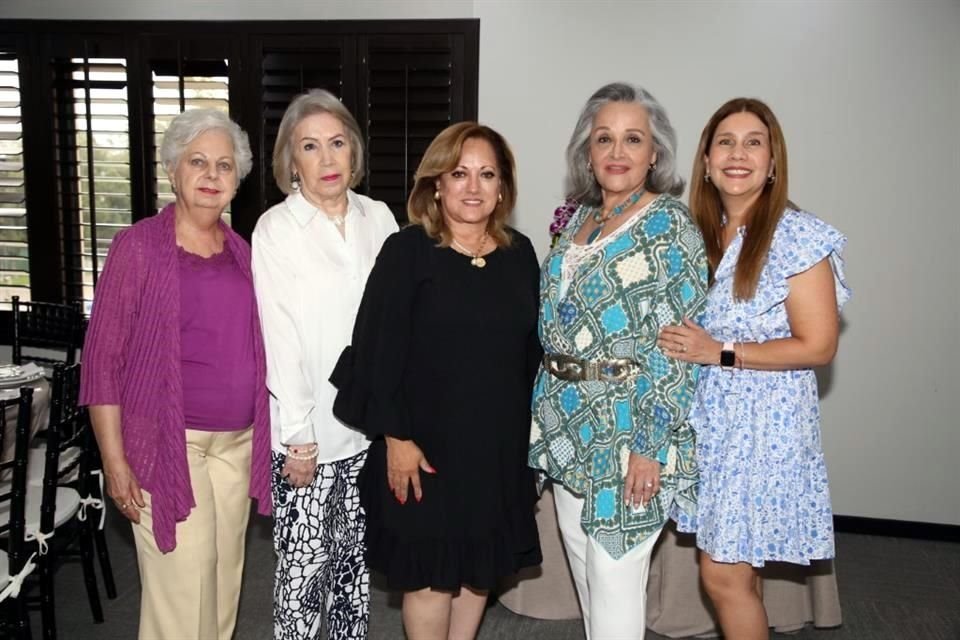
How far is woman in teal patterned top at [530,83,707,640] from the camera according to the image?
196 centimetres

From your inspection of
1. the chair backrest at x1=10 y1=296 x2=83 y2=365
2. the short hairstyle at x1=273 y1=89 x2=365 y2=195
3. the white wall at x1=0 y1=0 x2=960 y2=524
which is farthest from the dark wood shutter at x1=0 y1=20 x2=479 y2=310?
the short hairstyle at x1=273 y1=89 x2=365 y2=195

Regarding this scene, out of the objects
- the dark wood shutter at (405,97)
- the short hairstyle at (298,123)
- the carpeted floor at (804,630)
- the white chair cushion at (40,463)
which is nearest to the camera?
the short hairstyle at (298,123)

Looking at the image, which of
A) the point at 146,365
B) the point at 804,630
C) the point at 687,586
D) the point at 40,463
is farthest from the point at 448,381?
the point at 40,463

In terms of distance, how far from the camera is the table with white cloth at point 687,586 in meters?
2.86

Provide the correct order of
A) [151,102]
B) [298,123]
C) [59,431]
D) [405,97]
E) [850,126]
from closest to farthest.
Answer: [298,123] → [59,431] → [850,126] → [405,97] → [151,102]

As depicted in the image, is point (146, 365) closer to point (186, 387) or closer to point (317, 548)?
point (186, 387)

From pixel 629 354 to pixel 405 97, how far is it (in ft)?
8.35

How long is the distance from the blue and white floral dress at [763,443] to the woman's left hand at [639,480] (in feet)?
0.74

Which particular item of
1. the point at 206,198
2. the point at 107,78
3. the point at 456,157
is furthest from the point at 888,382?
the point at 107,78

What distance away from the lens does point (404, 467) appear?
6.65ft

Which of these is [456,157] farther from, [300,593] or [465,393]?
[300,593]

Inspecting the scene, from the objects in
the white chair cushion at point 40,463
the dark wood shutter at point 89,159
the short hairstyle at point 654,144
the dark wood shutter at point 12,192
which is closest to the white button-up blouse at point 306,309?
the short hairstyle at point 654,144

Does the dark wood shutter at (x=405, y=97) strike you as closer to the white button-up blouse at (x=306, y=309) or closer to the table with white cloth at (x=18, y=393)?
the table with white cloth at (x=18, y=393)

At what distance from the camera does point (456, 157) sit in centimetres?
204
